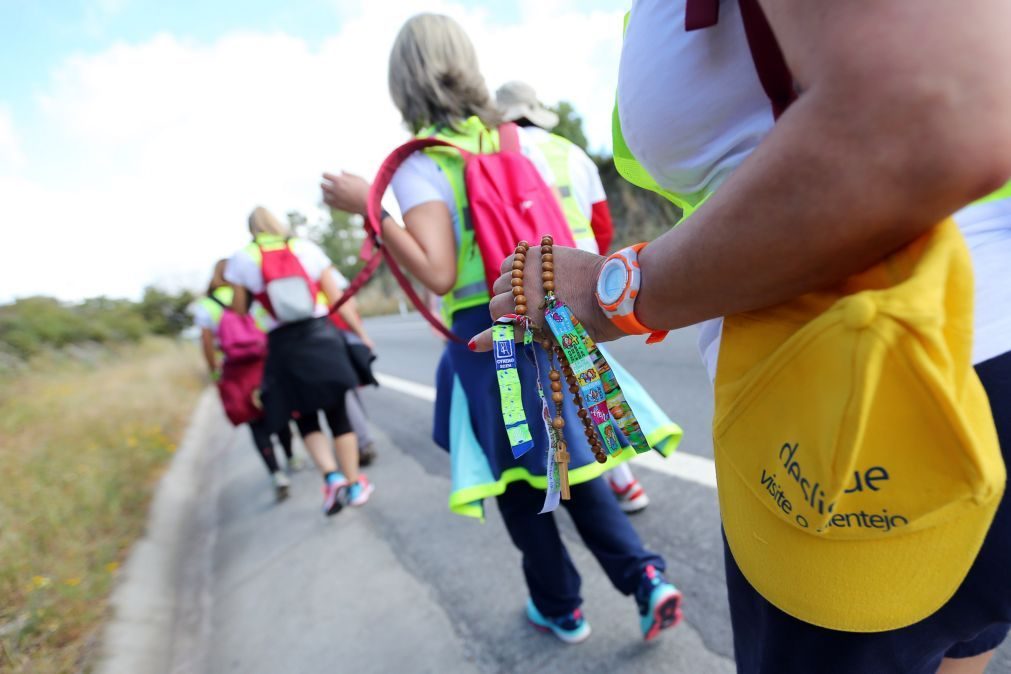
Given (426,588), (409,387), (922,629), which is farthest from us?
(409,387)

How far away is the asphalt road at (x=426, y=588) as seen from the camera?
1.81 metres

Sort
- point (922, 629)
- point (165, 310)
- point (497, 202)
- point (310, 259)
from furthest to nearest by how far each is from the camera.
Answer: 1. point (165, 310)
2. point (310, 259)
3. point (497, 202)
4. point (922, 629)

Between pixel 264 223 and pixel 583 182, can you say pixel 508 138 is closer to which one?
pixel 583 182

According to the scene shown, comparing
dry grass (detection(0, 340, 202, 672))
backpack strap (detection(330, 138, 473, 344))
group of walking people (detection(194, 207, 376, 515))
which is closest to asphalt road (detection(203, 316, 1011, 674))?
group of walking people (detection(194, 207, 376, 515))

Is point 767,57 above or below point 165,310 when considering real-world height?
above

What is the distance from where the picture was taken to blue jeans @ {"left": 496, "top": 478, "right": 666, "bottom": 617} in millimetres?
1667

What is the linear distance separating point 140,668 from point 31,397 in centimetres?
786

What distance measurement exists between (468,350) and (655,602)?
0.95 meters

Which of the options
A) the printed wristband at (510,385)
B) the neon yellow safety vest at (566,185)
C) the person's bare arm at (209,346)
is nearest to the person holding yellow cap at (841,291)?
the printed wristband at (510,385)

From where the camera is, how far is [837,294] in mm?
531

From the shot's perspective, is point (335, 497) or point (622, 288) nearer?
point (622, 288)

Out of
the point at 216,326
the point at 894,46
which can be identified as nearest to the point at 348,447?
the point at 216,326

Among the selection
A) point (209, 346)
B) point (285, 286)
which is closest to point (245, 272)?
point (285, 286)

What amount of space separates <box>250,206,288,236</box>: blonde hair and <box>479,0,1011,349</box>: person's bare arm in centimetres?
314
